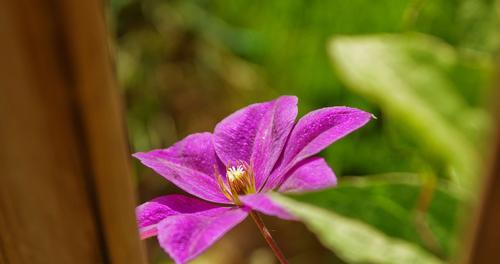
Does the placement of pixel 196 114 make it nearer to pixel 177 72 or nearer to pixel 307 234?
pixel 177 72

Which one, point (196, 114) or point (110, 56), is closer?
point (110, 56)

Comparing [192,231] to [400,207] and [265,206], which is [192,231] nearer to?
[265,206]

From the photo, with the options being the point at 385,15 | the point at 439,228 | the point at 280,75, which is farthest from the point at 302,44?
the point at 439,228

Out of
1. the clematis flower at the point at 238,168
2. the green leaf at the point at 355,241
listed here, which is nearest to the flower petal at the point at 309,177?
the clematis flower at the point at 238,168

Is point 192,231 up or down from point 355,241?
up

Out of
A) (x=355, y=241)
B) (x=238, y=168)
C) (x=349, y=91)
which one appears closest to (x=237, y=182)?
(x=238, y=168)

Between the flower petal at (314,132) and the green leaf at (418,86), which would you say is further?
the green leaf at (418,86)

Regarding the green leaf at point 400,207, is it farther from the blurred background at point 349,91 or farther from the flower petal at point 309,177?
the flower petal at point 309,177
